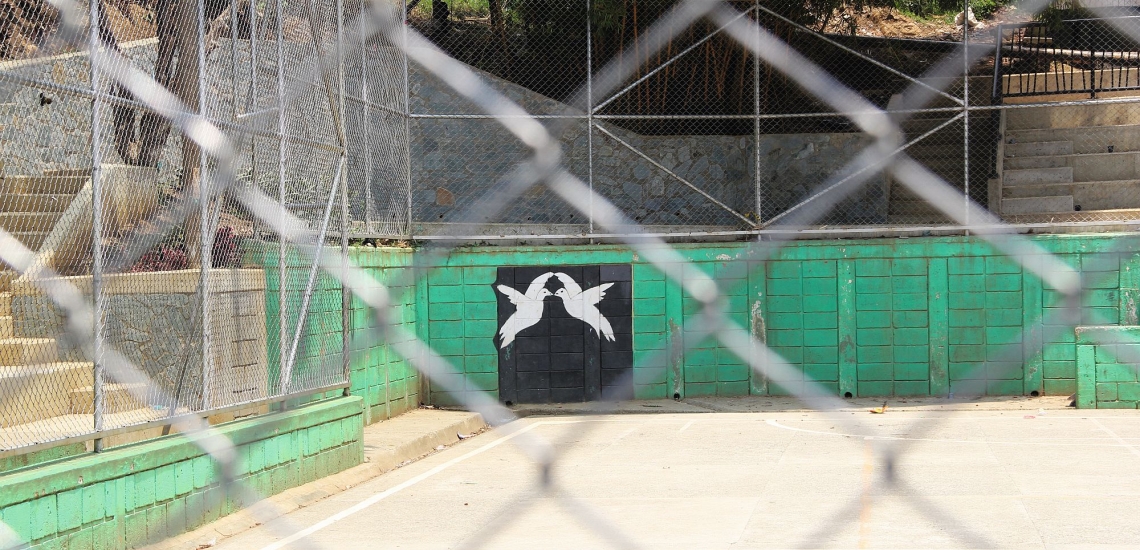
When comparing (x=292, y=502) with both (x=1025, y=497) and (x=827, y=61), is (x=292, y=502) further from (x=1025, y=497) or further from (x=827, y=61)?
(x=827, y=61)

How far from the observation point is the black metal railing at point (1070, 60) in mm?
15648

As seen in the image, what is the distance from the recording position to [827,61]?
56.7 feet

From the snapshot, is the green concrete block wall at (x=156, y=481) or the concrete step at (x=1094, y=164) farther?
the concrete step at (x=1094, y=164)

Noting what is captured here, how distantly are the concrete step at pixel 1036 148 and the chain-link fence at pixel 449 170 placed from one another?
0.08 ft

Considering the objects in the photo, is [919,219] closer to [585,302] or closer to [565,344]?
[585,302]

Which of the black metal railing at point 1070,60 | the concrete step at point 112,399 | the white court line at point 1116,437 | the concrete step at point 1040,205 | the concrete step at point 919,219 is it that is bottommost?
the white court line at point 1116,437

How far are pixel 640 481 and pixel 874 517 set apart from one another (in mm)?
2014

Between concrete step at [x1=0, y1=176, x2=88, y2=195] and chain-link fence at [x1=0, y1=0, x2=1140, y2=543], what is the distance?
0.13 ft

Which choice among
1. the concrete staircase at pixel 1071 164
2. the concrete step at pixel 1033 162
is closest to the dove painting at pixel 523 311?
the concrete staircase at pixel 1071 164

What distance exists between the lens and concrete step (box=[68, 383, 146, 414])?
6.87m

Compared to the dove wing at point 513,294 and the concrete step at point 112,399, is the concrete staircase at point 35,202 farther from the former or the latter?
the dove wing at point 513,294

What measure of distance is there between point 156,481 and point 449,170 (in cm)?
903

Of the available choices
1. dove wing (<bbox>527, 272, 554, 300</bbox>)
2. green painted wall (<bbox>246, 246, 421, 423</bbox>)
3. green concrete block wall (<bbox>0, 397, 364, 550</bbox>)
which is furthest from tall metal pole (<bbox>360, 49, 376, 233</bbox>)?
green concrete block wall (<bbox>0, 397, 364, 550</bbox>)

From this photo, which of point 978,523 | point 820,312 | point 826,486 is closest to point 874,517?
point 978,523
